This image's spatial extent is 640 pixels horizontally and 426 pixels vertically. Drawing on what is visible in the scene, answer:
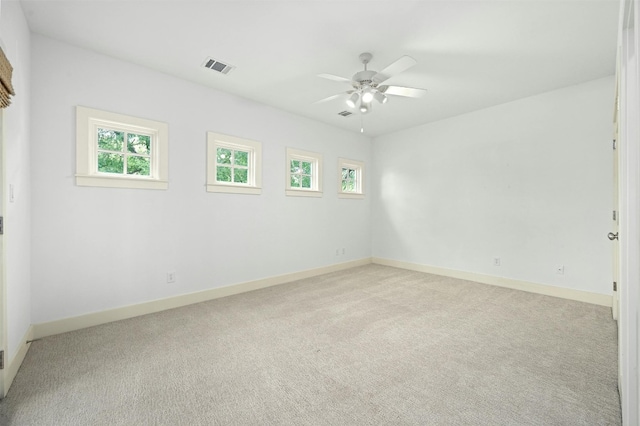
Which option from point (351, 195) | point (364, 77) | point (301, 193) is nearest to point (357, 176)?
point (351, 195)

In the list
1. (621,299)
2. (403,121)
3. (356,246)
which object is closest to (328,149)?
(403,121)

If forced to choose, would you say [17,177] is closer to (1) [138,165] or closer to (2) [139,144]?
(1) [138,165]

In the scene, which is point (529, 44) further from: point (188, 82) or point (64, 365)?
point (64, 365)

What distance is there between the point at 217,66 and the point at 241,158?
134 centimetres

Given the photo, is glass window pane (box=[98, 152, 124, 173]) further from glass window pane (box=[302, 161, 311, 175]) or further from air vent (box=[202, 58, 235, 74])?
glass window pane (box=[302, 161, 311, 175])

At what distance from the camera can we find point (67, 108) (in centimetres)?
272

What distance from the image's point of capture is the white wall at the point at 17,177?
193cm

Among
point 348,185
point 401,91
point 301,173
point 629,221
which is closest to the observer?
point 629,221

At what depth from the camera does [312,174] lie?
5270 millimetres

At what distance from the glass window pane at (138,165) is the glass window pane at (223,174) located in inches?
34.7

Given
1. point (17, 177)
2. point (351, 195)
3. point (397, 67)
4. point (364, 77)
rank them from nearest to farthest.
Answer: point (17, 177) → point (397, 67) → point (364, 77) → point (351, 195)

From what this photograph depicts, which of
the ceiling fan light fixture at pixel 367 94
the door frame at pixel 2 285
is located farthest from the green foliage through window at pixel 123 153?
the ceiling fan light fixture at pixel 367 94

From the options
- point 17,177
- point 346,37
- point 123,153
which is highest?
point 346,37

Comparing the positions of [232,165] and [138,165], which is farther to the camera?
[232,165]
